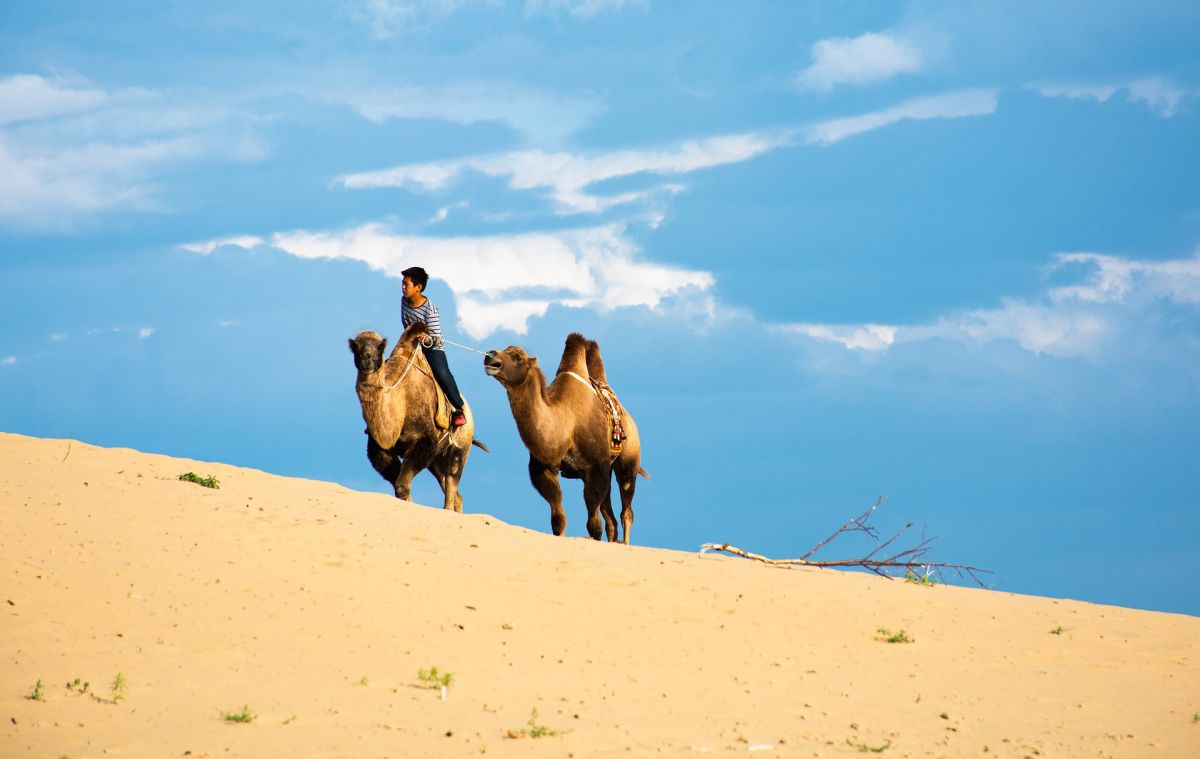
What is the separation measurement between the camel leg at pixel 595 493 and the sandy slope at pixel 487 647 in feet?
7.37

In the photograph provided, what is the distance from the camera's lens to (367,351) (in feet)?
53.1

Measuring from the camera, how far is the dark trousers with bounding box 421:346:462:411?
1745cm

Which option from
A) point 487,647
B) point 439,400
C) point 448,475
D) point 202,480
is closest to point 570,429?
point 439,400

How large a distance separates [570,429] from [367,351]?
2629 millimetres

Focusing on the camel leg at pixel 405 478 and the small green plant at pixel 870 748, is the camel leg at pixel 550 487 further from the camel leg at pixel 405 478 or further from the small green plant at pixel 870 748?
the small green plant at pixel 870 748

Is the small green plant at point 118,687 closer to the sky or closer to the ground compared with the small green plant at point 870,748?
closer to the sky

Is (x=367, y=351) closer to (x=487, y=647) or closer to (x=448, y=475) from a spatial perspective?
(x=448, y=475)

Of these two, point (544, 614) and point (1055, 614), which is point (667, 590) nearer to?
point (544, 614)

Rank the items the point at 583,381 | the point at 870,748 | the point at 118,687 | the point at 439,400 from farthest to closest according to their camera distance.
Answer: the point at 439,400
the point at 583,381
the point at 118,687
the point at 870,748

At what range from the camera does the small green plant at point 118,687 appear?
875cm

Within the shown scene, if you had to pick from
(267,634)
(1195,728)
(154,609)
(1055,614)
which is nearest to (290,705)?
(267,634)

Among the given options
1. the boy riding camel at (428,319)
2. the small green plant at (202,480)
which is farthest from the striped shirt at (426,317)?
the small green plant at (202,480)

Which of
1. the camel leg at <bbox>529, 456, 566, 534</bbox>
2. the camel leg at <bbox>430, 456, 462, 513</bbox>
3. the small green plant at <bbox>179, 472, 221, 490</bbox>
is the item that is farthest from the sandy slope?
the camel leg at <bbox>430, 456, 462, 513</bbox>

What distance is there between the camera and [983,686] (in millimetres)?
10594
